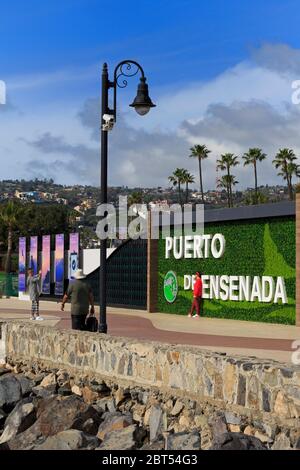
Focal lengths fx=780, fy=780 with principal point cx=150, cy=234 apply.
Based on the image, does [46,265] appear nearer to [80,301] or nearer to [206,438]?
[80,301]

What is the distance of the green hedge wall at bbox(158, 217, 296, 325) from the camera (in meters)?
24.4

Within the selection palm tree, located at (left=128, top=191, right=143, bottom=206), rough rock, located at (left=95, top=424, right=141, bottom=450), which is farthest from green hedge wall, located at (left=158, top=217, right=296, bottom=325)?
palm tree, located at (left=128, top=191, right=143, bottom=206)

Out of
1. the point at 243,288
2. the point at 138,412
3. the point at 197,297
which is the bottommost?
the point at 138,412

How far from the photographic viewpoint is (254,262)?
25984mm

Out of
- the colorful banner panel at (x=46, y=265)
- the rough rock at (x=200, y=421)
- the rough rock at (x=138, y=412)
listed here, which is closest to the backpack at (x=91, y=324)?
the rough rock at (x=138, y=412)

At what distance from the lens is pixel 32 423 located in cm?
1246

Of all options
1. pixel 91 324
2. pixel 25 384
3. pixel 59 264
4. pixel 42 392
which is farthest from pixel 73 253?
pixel 42 392

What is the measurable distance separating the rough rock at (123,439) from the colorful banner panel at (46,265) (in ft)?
110

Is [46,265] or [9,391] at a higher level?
[46,265]

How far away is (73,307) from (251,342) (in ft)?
15.8

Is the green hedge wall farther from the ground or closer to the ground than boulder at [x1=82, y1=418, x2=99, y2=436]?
farther from the ground

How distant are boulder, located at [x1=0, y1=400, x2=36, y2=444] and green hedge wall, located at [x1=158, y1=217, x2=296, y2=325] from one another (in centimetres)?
1298

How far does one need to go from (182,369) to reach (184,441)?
1.50 metres

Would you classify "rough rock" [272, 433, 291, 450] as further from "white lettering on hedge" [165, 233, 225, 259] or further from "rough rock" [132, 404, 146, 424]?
"white lettering on hedge" [165, 233, 225, 259]
